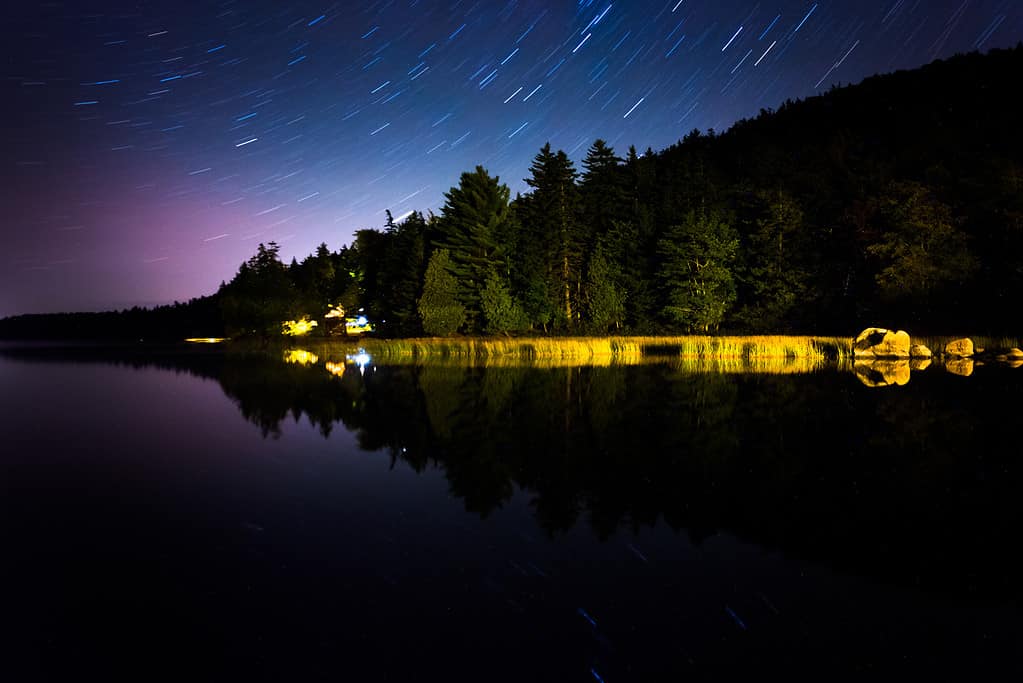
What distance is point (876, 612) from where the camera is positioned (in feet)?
20.5

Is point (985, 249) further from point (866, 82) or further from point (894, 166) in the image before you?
point (866, 82)

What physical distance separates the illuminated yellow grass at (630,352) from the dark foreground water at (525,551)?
73.4 ft

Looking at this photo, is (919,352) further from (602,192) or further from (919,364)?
(602,192)

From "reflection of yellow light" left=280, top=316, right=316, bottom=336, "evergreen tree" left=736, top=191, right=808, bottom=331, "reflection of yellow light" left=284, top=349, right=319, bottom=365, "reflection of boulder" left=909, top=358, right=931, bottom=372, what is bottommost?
"reflection of boulder" left=909, top=358, right=931, bottom=372

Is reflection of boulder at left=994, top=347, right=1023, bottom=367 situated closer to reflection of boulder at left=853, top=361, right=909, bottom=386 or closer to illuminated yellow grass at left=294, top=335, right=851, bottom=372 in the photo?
reflection of boulder at left=853, top=361, right=909, bottom=386

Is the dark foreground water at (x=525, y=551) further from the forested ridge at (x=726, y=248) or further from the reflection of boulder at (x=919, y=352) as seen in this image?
the forested ridge at (x=726, y=248)

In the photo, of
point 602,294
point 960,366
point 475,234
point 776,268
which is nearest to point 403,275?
point 475,234

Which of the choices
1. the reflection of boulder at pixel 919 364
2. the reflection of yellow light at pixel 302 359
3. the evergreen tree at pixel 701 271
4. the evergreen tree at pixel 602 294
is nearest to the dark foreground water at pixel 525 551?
the reflection of boulder at pixel 919 364

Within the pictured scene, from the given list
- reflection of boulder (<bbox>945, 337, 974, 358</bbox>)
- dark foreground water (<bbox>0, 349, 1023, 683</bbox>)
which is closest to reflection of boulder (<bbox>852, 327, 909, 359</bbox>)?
reflection of boulder (<bbox>945, 337, 974, 358</bbox>)

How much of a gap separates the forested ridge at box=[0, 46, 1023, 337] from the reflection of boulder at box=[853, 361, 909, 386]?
13727mm

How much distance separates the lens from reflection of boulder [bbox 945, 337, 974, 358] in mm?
42812

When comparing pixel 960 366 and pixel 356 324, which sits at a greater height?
pixel 356 324

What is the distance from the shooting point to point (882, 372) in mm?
32094

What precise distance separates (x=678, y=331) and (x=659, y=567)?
57.5 meters
